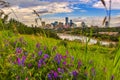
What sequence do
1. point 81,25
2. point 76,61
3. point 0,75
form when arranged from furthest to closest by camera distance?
point 81,25, point 76,61, point 0,75

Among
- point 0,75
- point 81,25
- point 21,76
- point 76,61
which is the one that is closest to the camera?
point 21,76

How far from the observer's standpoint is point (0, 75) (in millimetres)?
4414

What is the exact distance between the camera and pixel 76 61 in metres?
4.95

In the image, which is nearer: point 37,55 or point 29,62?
point 29,62

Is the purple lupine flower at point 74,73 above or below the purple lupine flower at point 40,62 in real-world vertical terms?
below

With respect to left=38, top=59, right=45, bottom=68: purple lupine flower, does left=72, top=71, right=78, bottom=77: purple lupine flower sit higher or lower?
lower

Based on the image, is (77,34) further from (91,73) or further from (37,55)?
(91,73)

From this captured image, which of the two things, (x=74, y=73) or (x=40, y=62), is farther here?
(x=40, y=62)

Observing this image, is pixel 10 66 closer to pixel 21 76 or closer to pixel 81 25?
pixel 21 76

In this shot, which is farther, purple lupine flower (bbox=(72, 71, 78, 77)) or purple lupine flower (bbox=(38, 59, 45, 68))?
purple lupine flower (bbox=(38, 59, 45, 68))

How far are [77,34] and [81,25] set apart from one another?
0.19m

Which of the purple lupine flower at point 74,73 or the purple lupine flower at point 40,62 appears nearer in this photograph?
the purple lupine flower at point 74,73

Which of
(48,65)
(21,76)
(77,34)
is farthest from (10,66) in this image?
(77,34)

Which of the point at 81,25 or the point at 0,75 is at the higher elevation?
the point at 81,25
